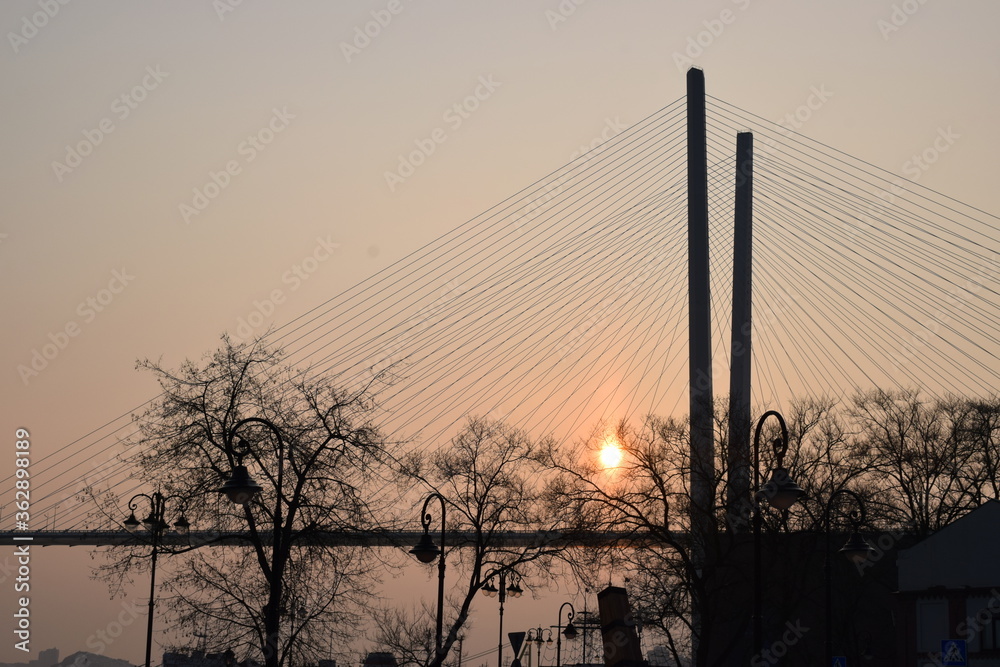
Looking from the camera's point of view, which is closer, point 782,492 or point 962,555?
point 782,492

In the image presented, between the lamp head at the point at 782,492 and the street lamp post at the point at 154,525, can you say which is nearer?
the lamp head at the point at 782,492

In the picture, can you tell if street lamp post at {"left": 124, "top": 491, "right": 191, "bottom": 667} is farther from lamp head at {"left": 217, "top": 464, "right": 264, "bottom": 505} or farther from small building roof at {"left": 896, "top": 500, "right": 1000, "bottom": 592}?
small building roof at {"left": 896, "top": 500, "right": 1000, "bottom": 592}

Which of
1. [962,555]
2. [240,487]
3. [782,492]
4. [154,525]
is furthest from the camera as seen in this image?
[962,555]

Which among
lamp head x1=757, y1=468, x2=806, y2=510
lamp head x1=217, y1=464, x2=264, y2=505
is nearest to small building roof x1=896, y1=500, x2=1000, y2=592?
lamp head x1=757, y1=468, x2=806, y2=510

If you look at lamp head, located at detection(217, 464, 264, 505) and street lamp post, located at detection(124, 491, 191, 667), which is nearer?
lamp head, located at detection(217, 464, 264, 505)

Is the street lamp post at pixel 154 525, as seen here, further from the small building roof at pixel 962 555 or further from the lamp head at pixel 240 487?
the small building roof at pixel 962 555

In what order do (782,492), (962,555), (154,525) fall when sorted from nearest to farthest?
(782,492) → (154,525) → (962,555)

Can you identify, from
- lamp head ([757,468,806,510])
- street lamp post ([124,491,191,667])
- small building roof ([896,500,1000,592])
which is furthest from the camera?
small building roof ([896,500,1000,592])

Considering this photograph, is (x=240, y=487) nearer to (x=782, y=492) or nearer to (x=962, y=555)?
(x=782, y=492)

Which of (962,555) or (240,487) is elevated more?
(962,555)

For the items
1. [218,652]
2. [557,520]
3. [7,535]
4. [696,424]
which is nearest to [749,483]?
[696,424]

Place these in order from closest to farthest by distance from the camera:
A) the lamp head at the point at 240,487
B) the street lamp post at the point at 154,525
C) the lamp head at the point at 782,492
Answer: the lamp head at the point at 782,492
the lamp head at the point at 240,487
the street lamp post at the point at 154,525

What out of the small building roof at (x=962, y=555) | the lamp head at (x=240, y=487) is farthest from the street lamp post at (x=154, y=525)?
the small building roof at (x=962, y=555)

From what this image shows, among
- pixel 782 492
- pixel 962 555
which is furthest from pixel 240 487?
pixel 962 555
